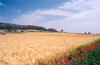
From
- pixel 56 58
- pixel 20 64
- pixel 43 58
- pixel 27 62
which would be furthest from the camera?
pixel 56 58

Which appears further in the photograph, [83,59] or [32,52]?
[32,52]

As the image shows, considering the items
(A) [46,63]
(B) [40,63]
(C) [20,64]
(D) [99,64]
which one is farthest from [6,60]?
(D) [99,64]

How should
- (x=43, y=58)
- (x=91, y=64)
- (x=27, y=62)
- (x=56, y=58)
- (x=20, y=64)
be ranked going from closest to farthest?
(x=20, y=64)
(x=27, y=62)
(x=91, y=64)
(x=43, y=58)
(x=56, y=58)

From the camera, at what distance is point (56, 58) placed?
3979mm

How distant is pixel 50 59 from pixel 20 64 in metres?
1.59

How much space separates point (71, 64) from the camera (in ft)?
10.4

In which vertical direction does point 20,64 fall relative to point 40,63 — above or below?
above

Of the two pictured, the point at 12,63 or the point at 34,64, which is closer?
the point at 12,63

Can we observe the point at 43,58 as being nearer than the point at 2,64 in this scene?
No

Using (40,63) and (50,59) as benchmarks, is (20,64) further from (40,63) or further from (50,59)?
(50,59)

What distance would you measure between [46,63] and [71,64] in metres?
1.25

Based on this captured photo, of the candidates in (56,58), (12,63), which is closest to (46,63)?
(56,58)

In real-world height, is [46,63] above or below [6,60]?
below

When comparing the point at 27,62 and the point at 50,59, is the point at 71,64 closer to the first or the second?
the point at 50,59
